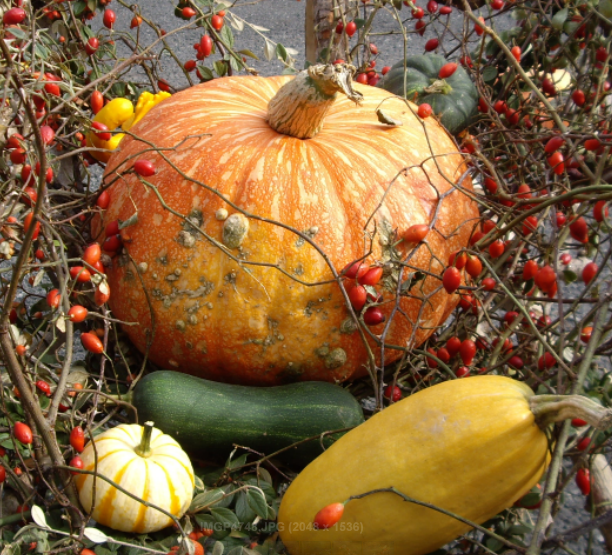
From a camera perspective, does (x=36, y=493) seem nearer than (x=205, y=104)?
Yes

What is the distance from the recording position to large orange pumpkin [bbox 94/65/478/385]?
140 centimetres

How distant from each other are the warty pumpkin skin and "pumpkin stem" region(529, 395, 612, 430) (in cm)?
2

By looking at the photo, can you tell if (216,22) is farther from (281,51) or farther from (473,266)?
(473,266)

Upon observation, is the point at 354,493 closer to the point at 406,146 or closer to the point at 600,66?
the point at 406,146

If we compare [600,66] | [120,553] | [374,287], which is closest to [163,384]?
[120,553]

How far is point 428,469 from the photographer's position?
3.36 feet

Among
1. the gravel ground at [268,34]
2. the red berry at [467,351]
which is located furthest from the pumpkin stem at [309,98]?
the gravel ground at [268,34]

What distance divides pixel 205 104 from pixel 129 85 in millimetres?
589

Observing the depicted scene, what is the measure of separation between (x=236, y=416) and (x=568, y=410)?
2.21 ft

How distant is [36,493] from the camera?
114 centimetres

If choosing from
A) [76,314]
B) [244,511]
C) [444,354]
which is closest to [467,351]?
[444,354]

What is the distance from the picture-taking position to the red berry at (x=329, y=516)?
990mm

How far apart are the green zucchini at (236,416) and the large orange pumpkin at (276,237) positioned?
0.37 ft

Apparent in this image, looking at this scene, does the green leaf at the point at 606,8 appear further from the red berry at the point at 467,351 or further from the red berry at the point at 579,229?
the red berry at the point at 467,351
